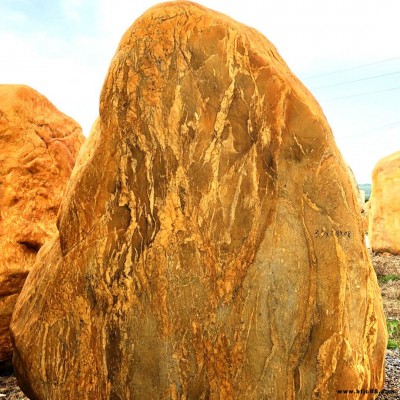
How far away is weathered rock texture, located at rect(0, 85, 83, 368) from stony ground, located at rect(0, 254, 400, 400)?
1.12 ft

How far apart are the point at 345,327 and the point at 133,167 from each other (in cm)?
141

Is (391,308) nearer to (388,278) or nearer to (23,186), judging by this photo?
(388,278)

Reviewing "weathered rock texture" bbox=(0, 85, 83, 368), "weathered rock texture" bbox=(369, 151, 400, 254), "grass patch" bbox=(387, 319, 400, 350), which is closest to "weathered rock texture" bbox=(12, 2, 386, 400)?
"weathered rock texture" bbox=(0, 85, 83, 368)

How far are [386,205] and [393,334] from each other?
26.0ft

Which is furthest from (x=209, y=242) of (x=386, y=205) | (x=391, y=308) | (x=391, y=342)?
(x=386, y=205)

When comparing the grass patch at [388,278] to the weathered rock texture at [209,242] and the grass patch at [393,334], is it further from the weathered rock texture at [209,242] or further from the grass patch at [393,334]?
the weathered rock texture at [209,242]

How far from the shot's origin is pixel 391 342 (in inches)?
207

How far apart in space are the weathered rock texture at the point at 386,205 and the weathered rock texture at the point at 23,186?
383 inches

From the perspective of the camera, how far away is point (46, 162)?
4738 mm

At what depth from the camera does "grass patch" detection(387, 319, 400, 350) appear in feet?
16.9

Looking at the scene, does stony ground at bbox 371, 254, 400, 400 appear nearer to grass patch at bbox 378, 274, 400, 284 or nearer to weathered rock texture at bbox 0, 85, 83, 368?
grass patch at bbox 378, 274, 400, 284

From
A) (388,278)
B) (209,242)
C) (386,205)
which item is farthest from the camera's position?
(386,205)

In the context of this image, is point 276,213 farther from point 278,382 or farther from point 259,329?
point 278,382

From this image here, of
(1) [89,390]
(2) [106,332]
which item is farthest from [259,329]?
(1) [89,390]
